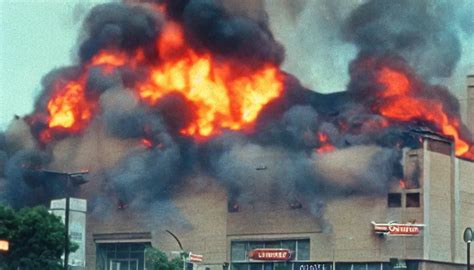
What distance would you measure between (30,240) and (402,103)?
152ft

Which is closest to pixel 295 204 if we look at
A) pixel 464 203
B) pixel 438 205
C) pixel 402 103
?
pixel 438 205

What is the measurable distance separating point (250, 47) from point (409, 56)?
62.9 feet

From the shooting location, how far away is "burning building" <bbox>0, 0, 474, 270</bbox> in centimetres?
11756

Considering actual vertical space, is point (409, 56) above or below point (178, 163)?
above

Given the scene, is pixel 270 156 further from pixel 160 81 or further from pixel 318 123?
pixel 160 81

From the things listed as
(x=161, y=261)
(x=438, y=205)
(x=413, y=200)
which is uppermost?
(x=413, y=200)

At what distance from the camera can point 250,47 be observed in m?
122

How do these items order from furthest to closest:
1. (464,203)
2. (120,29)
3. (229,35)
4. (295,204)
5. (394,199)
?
(120,29) < (295,204) < (229,35) < (464,203) < (394,199)

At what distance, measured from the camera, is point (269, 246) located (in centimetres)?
12862

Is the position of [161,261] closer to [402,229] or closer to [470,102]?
[402,229]

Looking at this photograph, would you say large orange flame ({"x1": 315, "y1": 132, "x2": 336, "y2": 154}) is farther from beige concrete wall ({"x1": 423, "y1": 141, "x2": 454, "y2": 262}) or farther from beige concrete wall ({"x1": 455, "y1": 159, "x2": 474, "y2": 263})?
beige concrete wall ({"x1": 455, "y1": 159, "x2": 474, "y2": 263})

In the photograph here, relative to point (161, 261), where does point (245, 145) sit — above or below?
above

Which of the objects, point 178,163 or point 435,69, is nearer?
point 435,69

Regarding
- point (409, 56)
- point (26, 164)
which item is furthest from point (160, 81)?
point (409, 56)
